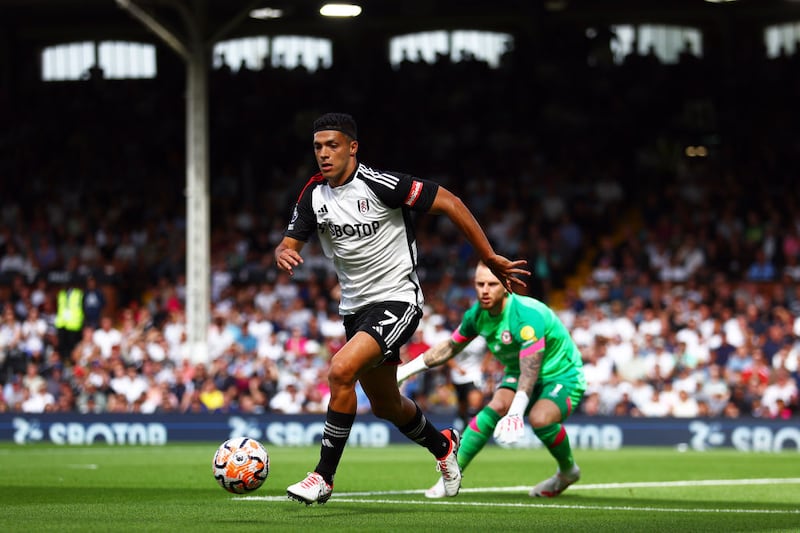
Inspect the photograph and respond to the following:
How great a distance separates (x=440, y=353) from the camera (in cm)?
1114

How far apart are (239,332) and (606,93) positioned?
11.3m

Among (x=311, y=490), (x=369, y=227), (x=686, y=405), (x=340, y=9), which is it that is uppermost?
(x=340, y=9)

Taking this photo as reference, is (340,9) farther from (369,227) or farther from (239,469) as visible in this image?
(239,469)

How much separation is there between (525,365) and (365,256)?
7.97 ft

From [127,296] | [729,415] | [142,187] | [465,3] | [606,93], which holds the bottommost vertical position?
[729,415]

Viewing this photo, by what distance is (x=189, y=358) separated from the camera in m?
23.9

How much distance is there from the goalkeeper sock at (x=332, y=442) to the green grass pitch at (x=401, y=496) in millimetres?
282

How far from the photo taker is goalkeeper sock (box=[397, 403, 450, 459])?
927 cm

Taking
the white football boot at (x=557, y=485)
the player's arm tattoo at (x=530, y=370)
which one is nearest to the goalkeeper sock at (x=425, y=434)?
the player's arm tattoo at (x=530, y=370)

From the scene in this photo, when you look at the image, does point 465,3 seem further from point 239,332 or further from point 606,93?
point 239,332

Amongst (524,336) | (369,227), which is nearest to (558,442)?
(524,336)

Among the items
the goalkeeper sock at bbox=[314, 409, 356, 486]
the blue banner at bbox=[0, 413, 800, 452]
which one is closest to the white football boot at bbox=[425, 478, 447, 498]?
the goalkeeper sock at bbox=[314, 409, 356, 486]

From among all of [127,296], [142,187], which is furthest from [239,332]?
[142,187]

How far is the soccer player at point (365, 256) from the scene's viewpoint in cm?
857
